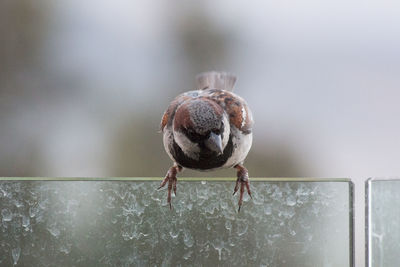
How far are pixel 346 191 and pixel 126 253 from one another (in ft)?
1.54

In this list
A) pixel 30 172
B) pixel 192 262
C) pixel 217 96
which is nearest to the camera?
pixel 192 262

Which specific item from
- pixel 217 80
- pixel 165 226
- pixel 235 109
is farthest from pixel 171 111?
pixel 217 80

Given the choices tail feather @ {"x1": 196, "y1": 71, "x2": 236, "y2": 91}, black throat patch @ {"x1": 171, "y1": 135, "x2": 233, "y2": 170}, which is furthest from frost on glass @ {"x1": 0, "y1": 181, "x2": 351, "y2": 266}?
tail feather @ {"x1": 196, "y1": 71, "x2": 236, "y2": 91}

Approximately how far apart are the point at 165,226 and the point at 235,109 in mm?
320

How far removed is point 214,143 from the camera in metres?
1.13

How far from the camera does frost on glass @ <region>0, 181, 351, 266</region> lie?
1.18 metres

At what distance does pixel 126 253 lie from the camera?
119cm

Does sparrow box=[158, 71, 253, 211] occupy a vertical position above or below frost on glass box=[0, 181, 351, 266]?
above

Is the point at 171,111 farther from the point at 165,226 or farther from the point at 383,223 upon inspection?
the point at 383,223

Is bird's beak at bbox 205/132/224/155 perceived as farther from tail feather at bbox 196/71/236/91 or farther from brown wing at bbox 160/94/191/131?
tail feather at bbox 196/71/236/91

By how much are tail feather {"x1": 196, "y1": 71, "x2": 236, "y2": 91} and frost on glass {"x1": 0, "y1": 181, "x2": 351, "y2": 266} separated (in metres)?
0.49

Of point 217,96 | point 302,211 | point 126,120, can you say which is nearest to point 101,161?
point 126,120

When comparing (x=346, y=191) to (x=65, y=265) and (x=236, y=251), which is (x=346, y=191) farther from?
(x=65, y=265)

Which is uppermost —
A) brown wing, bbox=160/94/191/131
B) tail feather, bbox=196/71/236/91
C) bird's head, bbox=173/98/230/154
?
tail feather, bbox=196/71/236/91
